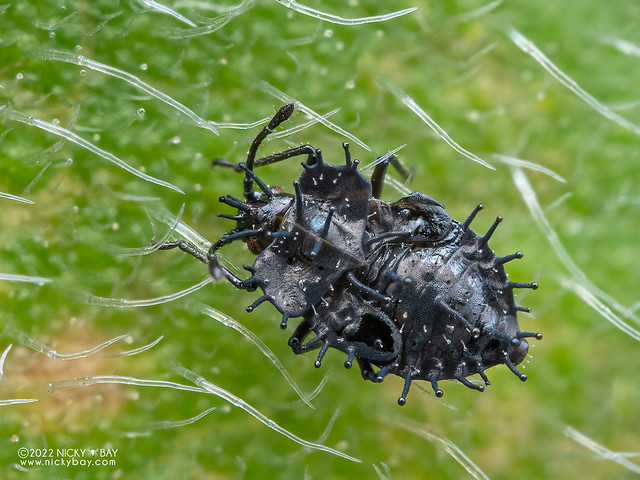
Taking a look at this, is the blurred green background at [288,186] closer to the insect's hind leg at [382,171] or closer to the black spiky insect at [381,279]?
the insect's hind leg at [382,171]

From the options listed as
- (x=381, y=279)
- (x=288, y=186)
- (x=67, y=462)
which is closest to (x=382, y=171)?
(x=288, y=186)

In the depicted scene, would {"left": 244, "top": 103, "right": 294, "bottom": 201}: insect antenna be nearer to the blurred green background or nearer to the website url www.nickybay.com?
the blurred green background

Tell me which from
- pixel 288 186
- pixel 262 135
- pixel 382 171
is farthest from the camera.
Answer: pixel 288 186

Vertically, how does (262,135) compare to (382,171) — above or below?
→ below

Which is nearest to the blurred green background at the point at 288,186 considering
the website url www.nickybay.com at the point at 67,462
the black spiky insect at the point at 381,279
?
the website url www.nickybay.com at the point at 67,462

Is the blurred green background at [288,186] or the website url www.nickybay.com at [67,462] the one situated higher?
the blurred green background at [288,186]

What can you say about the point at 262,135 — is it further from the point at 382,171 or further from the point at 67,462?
the point at 67,462
